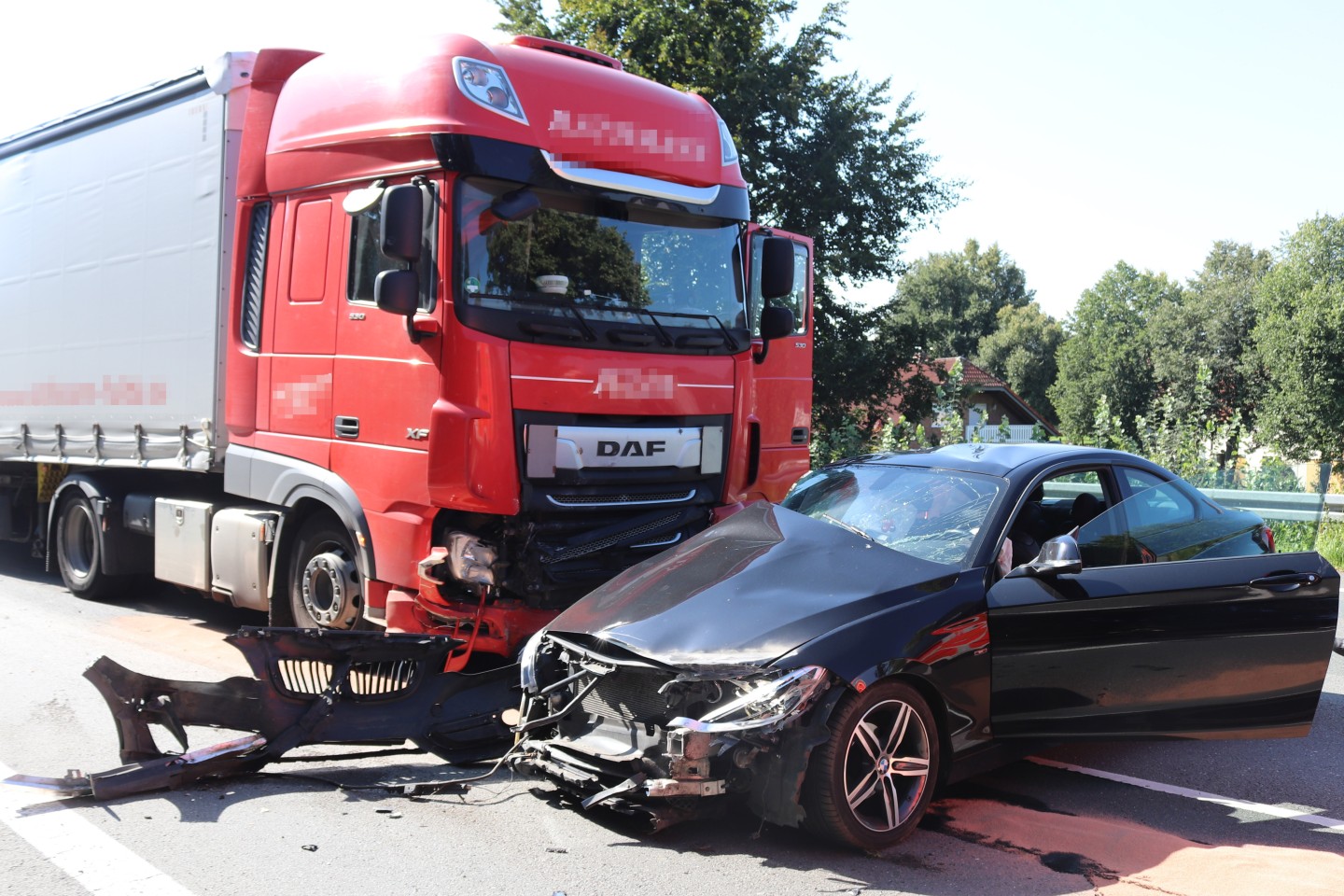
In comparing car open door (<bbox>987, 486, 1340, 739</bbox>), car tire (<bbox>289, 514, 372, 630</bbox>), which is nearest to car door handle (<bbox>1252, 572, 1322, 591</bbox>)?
car open door (<bbox>987, 486, 1340, 739</bbox>)

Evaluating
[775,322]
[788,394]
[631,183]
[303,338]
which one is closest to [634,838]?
[631,183]

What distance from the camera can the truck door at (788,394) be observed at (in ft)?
28.5

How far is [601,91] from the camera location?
725cm

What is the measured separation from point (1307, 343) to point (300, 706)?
40600 millimetres

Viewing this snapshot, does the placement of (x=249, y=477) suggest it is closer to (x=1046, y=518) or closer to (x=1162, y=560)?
(x=1046, y=518)

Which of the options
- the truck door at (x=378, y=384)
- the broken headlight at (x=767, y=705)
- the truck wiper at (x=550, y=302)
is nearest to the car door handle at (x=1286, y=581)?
the broken headlight at (x=767, y=705)

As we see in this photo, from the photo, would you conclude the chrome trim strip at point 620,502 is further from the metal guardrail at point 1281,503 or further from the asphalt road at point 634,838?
the metal guardrail at point 1281,503

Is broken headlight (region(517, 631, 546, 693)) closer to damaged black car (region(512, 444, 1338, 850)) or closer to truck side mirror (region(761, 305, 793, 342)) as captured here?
damaged black car (region(512, 444, 1338, 850))

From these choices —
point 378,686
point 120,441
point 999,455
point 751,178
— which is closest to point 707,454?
point 999,455

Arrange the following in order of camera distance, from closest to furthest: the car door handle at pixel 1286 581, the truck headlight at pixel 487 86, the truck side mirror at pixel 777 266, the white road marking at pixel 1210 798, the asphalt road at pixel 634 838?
the asphalt road at pixel 634 838
the white road marking at pixel 1210 798
the car door handle at pixel 1286 581
the truck headlight at pixel 487 86
the truck side mirror at pixel 777 266

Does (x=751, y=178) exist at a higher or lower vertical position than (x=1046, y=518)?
higher

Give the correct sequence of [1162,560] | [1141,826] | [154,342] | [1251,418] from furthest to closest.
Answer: [1251,418]
[154,342]
[1162,560]
[1141,826]

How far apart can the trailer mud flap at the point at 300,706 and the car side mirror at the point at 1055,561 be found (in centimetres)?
251

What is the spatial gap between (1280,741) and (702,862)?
3.94 meters
